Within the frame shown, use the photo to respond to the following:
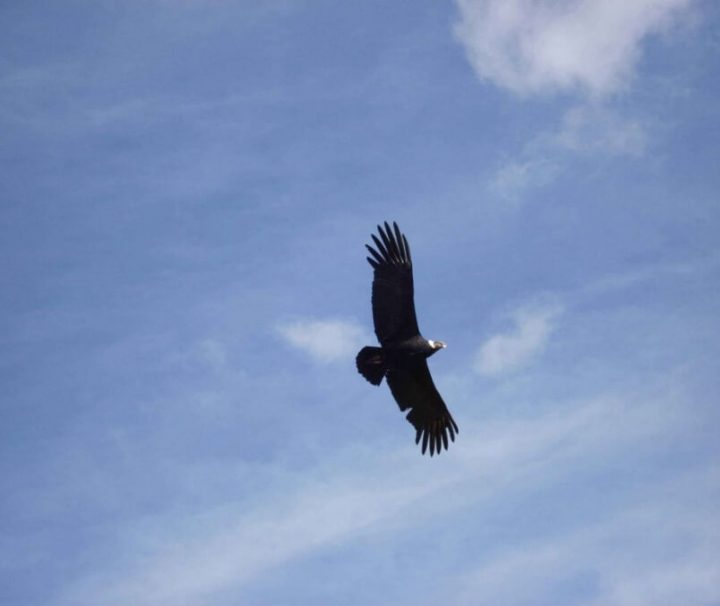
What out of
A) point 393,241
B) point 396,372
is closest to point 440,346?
point 396,372

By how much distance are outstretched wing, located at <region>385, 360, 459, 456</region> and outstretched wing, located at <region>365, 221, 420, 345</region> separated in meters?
2.02

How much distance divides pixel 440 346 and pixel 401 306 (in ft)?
6.48

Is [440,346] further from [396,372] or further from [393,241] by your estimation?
[393,241]

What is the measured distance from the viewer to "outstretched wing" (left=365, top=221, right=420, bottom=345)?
30.2 m

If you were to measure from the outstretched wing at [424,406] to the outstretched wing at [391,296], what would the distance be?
2020mm

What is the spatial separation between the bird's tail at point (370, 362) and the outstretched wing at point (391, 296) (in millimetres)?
654

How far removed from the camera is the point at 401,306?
3016 centimetres

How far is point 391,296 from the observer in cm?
3022

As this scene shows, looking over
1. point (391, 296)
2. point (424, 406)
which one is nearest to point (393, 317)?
point (391, 296)

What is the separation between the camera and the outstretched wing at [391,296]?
30.2 m

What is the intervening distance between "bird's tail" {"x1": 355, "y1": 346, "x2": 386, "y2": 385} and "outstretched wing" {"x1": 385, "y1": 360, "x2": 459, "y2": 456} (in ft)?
5.78

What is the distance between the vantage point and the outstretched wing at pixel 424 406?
31844 mm

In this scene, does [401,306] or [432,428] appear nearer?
[401,306]

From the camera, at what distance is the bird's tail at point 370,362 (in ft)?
97.1
